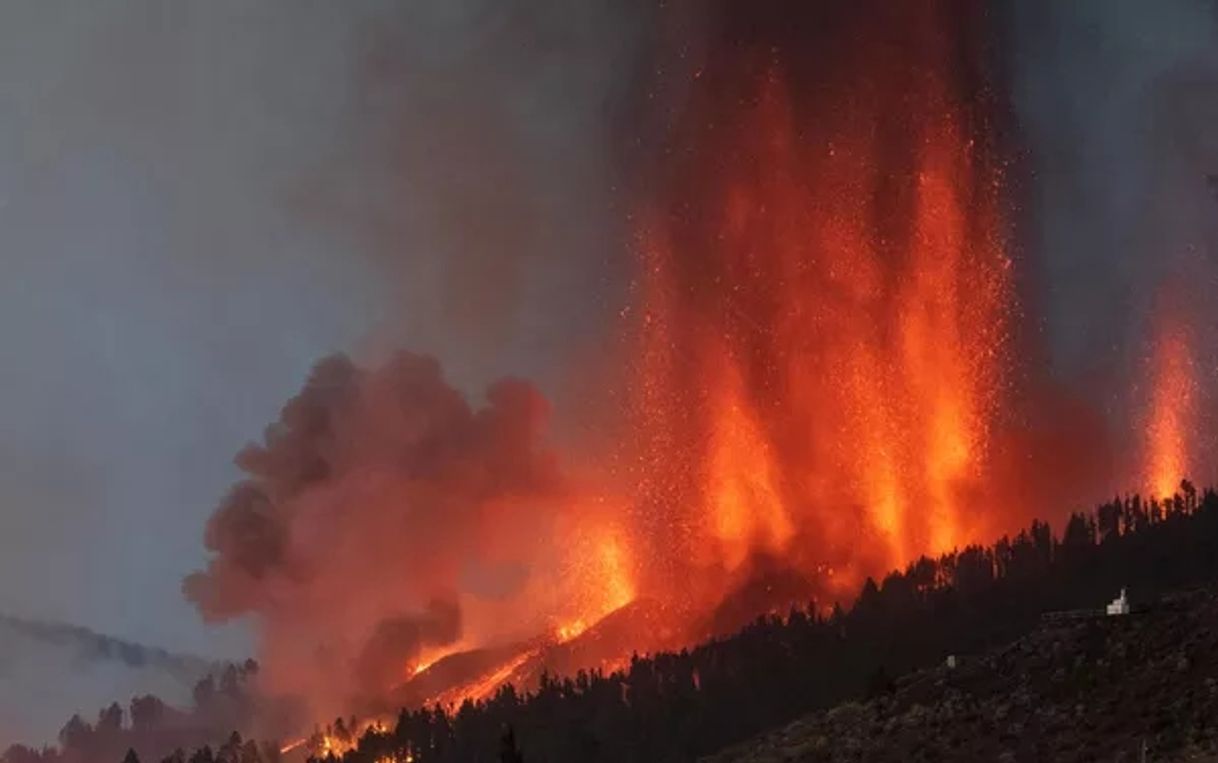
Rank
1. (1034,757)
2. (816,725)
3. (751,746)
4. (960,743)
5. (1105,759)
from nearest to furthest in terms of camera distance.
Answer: (1105,759) → (1034,757) → (960,743) → (816,725) → (751,746)

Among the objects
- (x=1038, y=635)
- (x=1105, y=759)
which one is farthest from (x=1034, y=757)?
(x=1038, y=635)

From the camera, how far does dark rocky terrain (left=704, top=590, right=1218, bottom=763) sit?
69938 millimetres

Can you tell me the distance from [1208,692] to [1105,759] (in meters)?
8.63

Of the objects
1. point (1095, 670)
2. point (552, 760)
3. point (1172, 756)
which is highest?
point (552, 760)

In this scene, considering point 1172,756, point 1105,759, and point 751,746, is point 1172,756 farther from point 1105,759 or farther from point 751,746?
point 751,746

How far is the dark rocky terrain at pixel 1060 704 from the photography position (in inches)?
2753

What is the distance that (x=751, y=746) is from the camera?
113m

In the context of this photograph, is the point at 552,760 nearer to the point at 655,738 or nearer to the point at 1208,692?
the point at 655,738

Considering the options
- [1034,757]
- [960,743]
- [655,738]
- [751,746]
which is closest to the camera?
[1034,757]

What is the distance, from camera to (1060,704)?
80.9 meters

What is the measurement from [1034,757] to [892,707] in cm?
2598

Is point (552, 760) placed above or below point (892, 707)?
above

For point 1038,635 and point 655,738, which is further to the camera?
point 655,738

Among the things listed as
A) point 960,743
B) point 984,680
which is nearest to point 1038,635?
point 984,680
